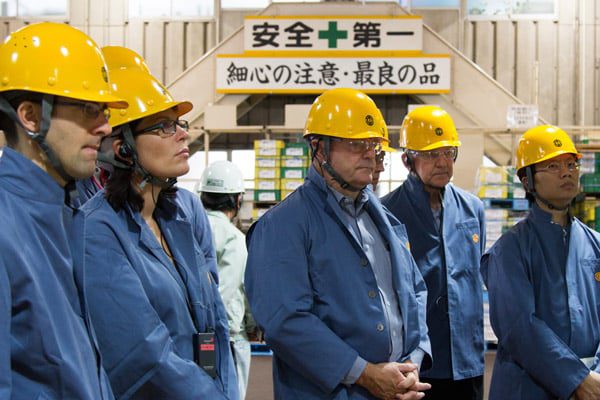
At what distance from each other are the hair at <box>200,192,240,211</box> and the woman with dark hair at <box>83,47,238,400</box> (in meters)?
1.93

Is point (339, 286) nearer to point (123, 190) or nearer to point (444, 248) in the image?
point (123, 190)

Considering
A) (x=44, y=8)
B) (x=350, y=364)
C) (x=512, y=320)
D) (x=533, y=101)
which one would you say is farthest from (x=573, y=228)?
(x=44, y=8)

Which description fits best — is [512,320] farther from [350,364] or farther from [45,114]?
[45,114]

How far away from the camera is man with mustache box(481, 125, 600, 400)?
293cm

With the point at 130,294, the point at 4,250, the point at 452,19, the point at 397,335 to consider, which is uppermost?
the point at 452,19

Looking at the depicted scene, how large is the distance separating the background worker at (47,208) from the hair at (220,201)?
8.76 ft

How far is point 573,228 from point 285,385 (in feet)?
4.84

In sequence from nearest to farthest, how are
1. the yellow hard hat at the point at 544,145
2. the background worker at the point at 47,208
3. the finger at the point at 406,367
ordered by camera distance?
1. the background worker at the point at 47,208
2. the finger at the point at 406,367
3. the yellow hard hat at the point at 544,145

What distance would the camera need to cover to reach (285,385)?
254 centimetres

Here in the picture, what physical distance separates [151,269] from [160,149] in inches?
15.2

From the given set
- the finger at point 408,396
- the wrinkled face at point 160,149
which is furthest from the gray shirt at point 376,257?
the wrinkled face at point 160,149

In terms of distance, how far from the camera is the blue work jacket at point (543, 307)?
293cm

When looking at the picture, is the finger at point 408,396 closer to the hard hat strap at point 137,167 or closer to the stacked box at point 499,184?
the hard hat strap at point 137,167

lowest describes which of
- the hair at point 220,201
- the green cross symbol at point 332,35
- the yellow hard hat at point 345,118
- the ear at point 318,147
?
the hair at point 220,201
